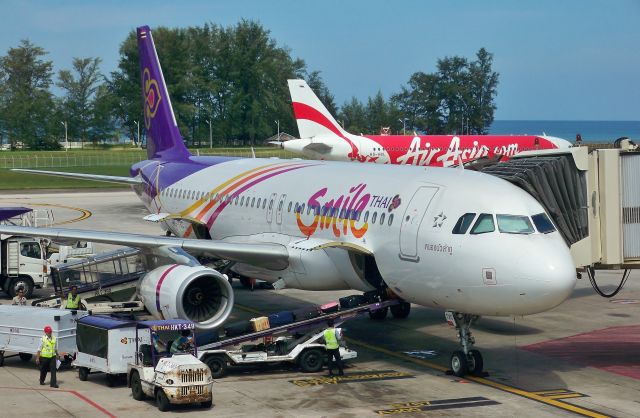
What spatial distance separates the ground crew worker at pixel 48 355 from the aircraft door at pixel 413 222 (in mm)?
8287

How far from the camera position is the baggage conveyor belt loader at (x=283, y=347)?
77.9 ft

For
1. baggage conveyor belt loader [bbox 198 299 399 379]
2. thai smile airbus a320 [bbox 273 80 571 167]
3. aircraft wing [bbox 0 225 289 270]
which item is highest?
thai smile airbus a320 [bbox 273 80 571 167]

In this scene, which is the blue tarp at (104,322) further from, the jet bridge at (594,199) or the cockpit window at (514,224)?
the jet bridge at (594,199)

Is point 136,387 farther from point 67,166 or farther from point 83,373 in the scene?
point 67,166

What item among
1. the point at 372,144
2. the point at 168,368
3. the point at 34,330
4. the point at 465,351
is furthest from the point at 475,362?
the point at 372,144

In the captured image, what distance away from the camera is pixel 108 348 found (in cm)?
2266

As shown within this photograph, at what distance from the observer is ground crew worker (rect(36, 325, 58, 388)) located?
22.6m

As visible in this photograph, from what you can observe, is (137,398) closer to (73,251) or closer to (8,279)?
(8,279)

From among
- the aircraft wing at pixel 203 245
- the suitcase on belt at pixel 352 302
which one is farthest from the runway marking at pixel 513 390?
the aircraft wing at pixel 203 245

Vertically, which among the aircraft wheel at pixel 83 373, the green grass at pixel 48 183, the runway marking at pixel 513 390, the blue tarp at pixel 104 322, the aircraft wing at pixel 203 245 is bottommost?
the runway marking at pixel 513 390

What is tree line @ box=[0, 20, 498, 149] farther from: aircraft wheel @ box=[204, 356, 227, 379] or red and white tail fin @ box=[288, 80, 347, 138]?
aircraft wheel @ box=[204, 356, 227, 379]

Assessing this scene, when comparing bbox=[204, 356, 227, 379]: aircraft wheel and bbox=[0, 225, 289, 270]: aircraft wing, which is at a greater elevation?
bbox=[0, 225, 289, 270]: aircraft wing

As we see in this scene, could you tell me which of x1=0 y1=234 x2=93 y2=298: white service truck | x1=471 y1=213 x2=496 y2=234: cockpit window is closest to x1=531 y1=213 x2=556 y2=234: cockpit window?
x1=471 y1=213 x2=496 y2=234: cockpit window

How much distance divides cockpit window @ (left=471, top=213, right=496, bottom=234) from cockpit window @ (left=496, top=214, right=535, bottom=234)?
155 mm
